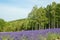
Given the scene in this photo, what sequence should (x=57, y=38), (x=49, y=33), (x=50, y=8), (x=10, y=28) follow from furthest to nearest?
(x=10, y=28) < (x=50, y=8) < (x=49, y=33) < (x=57, y=38)

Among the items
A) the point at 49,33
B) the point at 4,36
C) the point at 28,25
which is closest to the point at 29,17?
the point at 28,25

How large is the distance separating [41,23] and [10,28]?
1014cm

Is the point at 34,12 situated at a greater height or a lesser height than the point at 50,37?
greater

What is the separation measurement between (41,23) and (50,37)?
26695mm

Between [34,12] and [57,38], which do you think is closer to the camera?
[57,38]

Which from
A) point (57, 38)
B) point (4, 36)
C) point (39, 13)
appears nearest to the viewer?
point (57, 38)

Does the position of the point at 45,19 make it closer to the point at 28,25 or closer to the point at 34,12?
the point at 34,12

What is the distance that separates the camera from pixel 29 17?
130ft

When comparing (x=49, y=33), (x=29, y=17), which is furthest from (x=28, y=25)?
(x=49, y=33)

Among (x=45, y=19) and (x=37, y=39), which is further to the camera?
(x=45, y=19)

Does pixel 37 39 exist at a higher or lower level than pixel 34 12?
lower

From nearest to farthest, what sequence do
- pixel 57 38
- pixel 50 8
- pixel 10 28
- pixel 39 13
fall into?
pixel 57 38 → pixel 39 13 → pixel 50 8 → pixel 10 28

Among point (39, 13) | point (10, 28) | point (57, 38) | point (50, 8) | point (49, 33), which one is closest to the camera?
point (57, 38)

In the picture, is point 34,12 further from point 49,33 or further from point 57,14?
point 49,33
